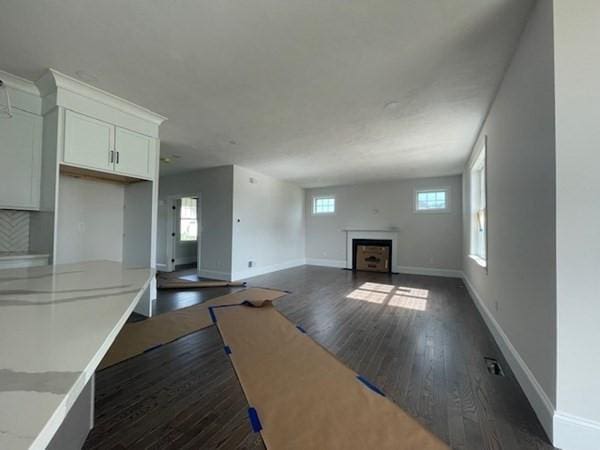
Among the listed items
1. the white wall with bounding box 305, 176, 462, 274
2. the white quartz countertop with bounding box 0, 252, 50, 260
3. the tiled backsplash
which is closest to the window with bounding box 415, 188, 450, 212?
the white wall with bounding box 305, 176, 462, 274

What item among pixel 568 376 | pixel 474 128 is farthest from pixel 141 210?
pixel 474 128

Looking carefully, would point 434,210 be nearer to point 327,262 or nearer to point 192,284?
point 327,262

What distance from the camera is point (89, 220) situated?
3.33 m

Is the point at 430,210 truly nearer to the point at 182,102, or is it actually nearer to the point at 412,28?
the point at 412,28

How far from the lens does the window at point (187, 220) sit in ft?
26.0

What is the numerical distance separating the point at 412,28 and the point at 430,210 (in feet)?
18.5

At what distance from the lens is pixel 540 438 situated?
1.49 metres

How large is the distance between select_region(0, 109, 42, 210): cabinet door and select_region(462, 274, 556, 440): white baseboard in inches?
177

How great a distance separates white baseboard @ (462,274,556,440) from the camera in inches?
59.9

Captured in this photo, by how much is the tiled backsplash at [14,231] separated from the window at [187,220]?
5045 millimetres

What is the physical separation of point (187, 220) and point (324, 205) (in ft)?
14.4

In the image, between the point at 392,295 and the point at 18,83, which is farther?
the point at 392,295

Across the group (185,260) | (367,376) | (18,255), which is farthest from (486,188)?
(185,260)

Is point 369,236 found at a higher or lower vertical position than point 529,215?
lower
